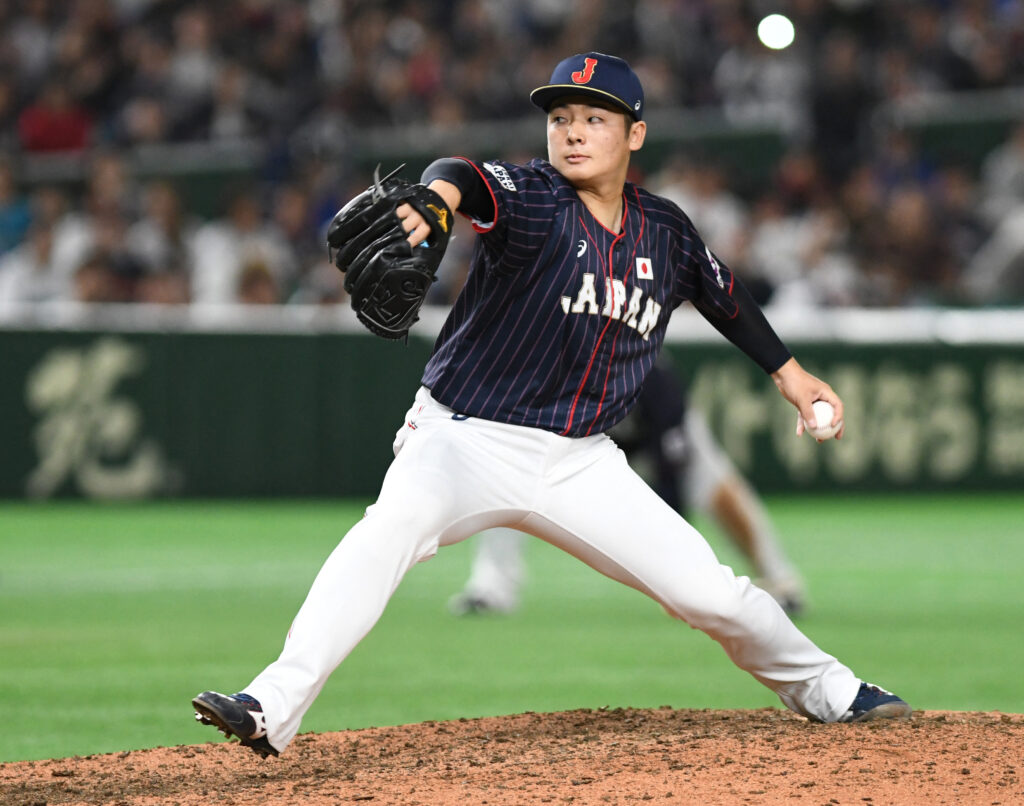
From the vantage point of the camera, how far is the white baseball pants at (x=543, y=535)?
4.25 meters

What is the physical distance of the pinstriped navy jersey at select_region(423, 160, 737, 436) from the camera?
4.55 m

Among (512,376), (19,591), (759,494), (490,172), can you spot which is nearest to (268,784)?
(512,376)

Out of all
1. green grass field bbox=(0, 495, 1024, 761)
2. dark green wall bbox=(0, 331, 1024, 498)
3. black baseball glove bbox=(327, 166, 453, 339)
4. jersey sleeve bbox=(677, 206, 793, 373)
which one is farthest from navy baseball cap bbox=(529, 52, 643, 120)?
dark green wall bbox=(0, 331, 1024, 498)

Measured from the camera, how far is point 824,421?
4.91m

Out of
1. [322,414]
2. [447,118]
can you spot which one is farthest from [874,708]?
[447,118]

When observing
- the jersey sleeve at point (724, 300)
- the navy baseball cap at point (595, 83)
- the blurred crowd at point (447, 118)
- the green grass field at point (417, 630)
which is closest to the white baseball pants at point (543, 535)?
the jersey sleeve at point (724, 300)

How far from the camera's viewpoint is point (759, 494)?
49.1ft

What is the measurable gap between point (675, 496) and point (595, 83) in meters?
4.10

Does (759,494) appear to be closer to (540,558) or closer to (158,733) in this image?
(540,558)

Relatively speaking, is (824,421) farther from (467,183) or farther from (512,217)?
(467,183)

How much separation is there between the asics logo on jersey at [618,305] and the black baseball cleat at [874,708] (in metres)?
1.25

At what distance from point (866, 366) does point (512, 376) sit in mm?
10736

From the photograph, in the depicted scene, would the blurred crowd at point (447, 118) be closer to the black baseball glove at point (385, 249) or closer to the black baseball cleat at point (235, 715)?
the black baseball glove at point (385, 249)

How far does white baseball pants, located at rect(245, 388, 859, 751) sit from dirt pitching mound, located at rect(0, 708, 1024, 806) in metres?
0.23
